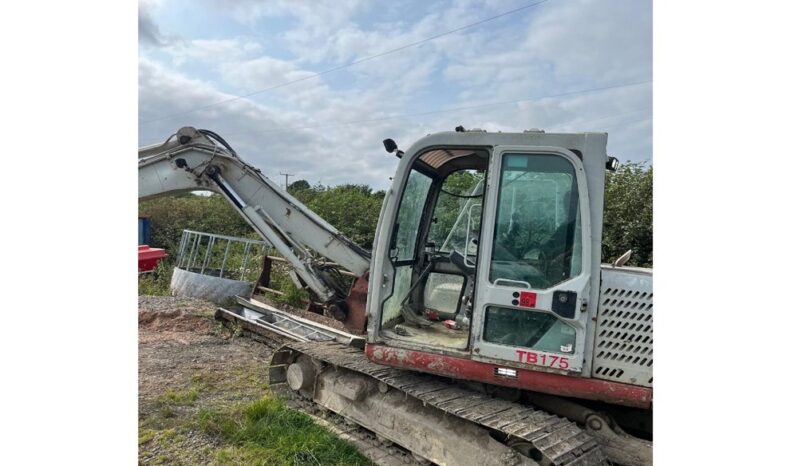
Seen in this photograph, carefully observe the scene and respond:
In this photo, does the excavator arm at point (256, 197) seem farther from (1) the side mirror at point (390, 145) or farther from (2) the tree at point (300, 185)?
(2) the tree at point (300, 185)

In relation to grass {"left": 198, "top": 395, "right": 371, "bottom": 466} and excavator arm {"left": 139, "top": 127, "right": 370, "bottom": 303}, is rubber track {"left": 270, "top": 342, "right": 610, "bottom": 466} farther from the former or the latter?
excavator arm {"left": 139, "top": 127, "right": 370, "bottom": 303}

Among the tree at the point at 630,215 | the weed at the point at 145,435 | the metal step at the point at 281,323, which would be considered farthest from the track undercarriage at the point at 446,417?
the tree at the point at 630,215

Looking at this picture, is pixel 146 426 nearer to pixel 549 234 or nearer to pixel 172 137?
pixel 172 137

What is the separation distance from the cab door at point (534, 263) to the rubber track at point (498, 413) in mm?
332

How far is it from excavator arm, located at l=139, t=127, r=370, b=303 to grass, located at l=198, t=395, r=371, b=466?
46.0 inches

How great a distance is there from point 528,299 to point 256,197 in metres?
2.92

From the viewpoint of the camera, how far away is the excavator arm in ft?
14.9

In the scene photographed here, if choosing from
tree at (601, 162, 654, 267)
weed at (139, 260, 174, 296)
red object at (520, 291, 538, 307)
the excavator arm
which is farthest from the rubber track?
weed at (139, 260, 174, 296)

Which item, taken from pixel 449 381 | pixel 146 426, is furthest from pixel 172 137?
pixel 449 381

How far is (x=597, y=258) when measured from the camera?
292cm

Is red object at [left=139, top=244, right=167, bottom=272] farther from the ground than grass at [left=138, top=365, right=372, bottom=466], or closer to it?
farther from the ground

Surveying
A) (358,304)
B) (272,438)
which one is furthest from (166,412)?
(358,304)

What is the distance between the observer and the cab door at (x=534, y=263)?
295cm

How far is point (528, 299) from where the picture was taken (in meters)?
3.00
